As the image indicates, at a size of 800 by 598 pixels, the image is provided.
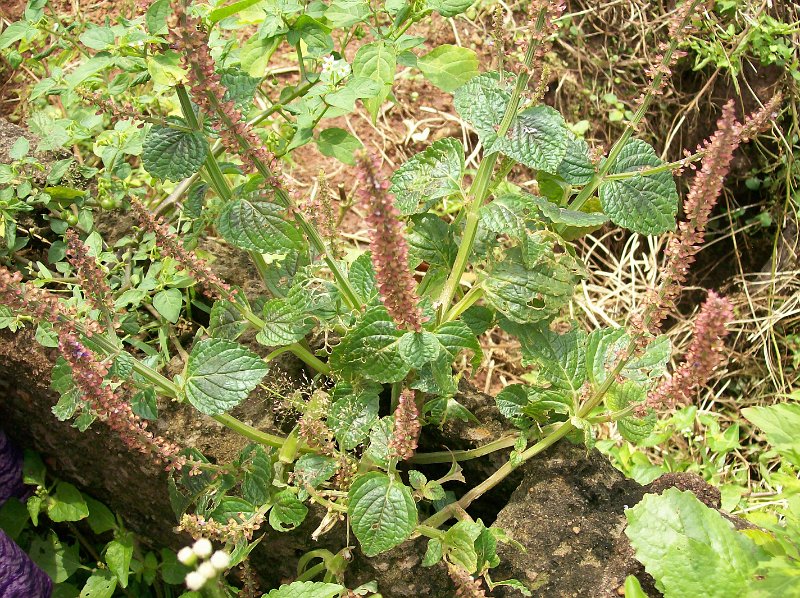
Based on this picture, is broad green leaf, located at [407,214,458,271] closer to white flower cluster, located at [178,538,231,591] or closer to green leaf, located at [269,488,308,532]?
green leaf, located at [269,488,308,532]

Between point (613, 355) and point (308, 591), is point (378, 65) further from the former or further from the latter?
point (308, 591)

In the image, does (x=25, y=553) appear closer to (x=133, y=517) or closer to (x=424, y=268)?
(x=133, y=517)

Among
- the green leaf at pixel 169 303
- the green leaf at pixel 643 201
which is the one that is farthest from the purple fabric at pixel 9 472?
the green leaf at pixel 643 201

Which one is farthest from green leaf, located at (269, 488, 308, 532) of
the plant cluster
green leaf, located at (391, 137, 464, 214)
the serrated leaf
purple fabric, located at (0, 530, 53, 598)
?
purple fabric, located at (0, 530, 53, 598)

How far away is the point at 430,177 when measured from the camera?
5.76ft

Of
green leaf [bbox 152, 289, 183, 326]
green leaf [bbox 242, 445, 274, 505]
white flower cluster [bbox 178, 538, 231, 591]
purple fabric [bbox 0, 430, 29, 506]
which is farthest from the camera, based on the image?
purple fabric [bbox 0, 430, 29, 506]

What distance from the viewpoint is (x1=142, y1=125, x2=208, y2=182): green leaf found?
1.67 meters

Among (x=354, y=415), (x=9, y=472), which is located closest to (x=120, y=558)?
(x=9, y=472)

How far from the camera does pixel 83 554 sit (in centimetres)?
240

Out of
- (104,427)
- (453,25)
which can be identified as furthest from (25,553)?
(453,25)

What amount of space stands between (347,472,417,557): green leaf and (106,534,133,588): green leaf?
0.86m

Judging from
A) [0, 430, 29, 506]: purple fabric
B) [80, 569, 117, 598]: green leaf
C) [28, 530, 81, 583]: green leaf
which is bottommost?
[28, 530, 81, 583]: green leaf

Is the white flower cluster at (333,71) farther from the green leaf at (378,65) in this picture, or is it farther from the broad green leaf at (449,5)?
the broad green leaf at (449,5)

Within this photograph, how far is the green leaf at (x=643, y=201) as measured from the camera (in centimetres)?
178
